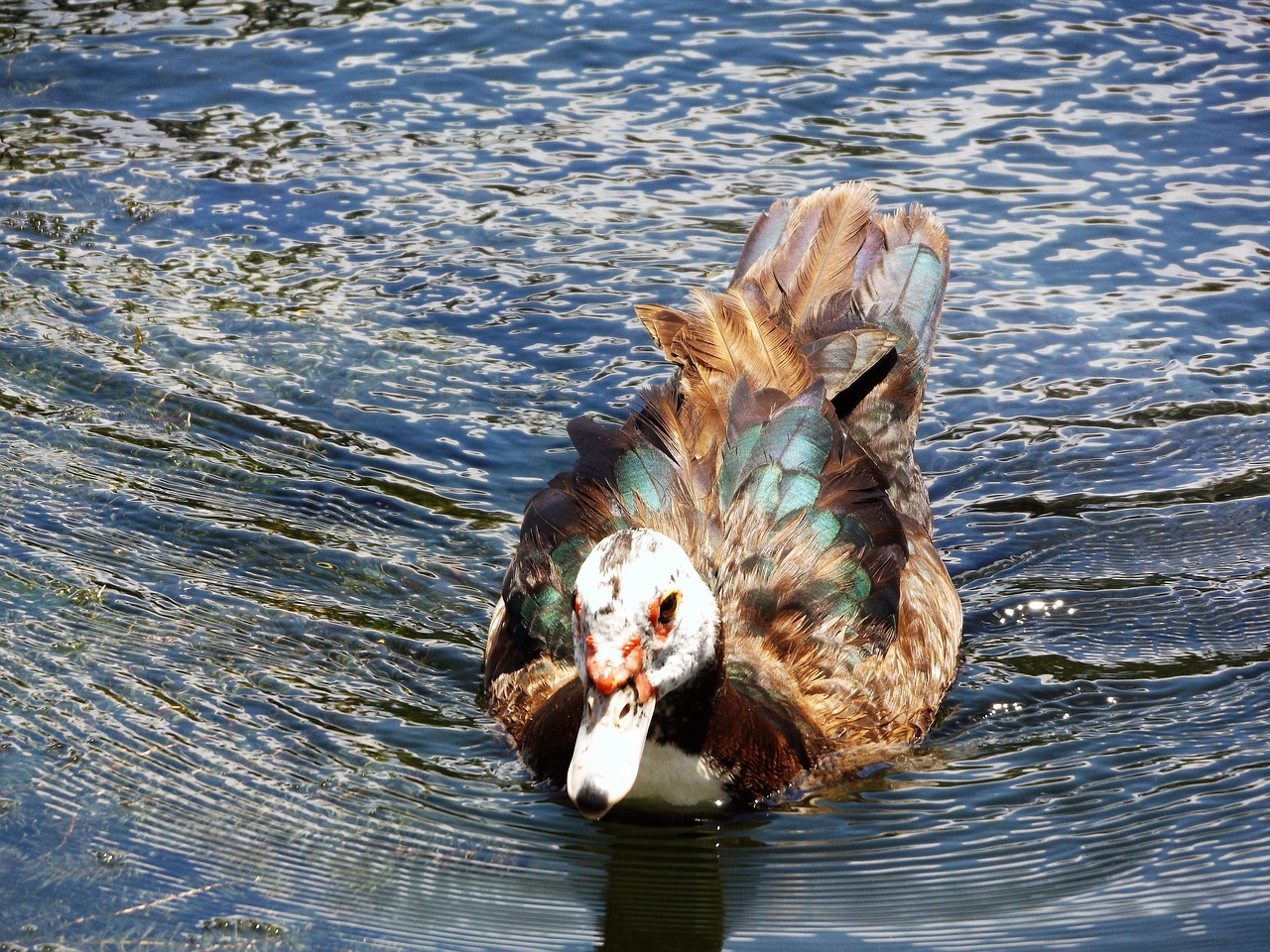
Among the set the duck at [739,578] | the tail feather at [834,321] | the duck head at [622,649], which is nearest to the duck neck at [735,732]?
the duck at [739,578]

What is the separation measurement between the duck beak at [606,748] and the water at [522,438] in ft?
1.61

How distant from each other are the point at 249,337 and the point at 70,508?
1.86m

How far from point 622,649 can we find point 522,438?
330cm

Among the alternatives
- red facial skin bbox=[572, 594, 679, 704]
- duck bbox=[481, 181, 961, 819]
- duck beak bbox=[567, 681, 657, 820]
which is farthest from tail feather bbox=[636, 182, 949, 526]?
duck beak bbox=[567, 681, 657, 820]

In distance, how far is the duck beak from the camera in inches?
217

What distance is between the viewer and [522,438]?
8.78 m

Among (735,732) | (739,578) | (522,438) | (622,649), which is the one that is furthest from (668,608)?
(522,438)

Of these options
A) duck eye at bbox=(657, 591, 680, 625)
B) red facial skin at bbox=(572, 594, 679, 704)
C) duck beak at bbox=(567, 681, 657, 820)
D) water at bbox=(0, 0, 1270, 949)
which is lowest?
water at bbox=(0, 0, 1270, 949)

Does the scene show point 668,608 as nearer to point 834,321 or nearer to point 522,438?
point 834,321

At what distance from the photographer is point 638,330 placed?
9.78 meters

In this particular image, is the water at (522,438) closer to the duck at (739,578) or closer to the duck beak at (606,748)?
the duck at (739,578)

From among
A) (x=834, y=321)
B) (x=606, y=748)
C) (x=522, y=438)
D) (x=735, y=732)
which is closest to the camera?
(x=606, y=748)

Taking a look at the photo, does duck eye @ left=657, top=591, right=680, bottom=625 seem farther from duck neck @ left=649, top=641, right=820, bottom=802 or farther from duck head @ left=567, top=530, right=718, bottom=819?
duck neck @ left=649, top=641, right=820, bottom=802

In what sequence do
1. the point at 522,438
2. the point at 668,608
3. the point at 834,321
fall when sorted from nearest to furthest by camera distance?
the point at 668,608 < the point at 834,321 < the point at 522,438
